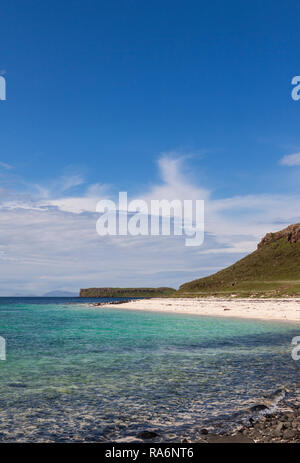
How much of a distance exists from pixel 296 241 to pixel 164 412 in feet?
582

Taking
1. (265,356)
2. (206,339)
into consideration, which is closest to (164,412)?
(265,356)

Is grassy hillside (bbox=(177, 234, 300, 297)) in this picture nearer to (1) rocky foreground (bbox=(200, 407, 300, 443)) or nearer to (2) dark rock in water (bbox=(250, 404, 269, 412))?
(2) dark rock in water (bbox=(250, 404, 269, 412))

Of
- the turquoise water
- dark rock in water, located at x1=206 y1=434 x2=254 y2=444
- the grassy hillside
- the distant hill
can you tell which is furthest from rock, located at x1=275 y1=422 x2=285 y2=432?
the grassy hillside

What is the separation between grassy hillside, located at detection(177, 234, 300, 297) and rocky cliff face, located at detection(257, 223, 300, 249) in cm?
89

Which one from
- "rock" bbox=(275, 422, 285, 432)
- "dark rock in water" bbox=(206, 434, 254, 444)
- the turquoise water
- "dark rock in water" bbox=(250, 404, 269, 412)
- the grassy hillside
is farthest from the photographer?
the grassy hillside

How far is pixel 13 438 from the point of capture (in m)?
9.77

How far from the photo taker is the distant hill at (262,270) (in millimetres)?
143000

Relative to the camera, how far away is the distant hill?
143000 millimetres

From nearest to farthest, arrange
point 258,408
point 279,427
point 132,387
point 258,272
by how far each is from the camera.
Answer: point 279,427 < point 258,408 < point 132,387 < point 258,272

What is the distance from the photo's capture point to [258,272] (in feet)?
518

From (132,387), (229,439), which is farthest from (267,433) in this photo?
(132,387)

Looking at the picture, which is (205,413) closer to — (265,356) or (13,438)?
(13,438)

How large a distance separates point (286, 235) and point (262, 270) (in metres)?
33.3

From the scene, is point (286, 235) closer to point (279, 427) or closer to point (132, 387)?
point (132, 387)
